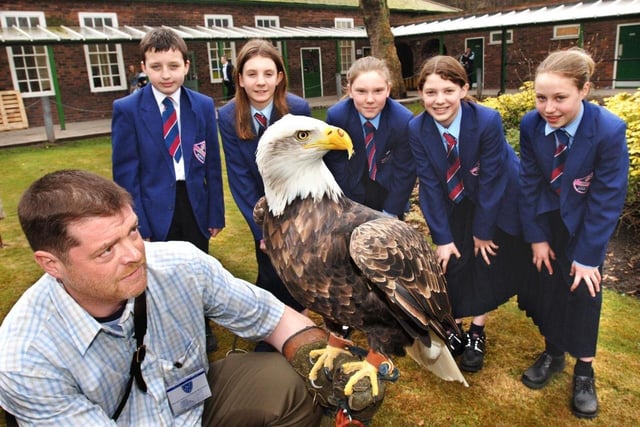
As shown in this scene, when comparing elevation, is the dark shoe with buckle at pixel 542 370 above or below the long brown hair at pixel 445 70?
below

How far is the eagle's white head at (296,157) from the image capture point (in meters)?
2.35

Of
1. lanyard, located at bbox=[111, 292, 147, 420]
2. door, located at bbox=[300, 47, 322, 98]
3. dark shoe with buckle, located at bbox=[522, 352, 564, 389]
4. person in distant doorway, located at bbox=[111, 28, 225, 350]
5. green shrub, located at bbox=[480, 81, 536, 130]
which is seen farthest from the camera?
door, located at bbox=[300, 47, 322, 98]

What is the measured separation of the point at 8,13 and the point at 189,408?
751 inches

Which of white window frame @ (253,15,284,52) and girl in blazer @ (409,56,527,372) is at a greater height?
white window frame @ (253,15,284,52)

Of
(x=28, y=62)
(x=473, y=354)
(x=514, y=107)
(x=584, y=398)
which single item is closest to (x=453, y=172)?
(x=473, y=354)

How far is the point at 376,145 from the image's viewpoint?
142 inches

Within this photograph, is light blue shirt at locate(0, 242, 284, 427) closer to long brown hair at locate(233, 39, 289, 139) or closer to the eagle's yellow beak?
the eagle's yellow beak

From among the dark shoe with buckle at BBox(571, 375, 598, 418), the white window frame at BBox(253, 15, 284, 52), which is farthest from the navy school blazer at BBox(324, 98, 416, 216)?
the white window frame at BBox(253, 15, 284, 52)

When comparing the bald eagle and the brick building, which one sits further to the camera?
→ the brick building

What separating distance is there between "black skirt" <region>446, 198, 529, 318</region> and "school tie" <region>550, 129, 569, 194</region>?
580 mm

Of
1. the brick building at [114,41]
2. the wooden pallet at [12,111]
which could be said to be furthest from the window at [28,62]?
the wooden pallet at [12,111]

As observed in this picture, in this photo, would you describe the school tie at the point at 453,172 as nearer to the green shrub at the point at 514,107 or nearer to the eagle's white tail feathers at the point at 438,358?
the eagle's white tail feathers at the point at 438,358

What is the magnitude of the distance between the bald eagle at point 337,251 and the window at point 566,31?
2280 centimetres

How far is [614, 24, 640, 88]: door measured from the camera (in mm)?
19766
